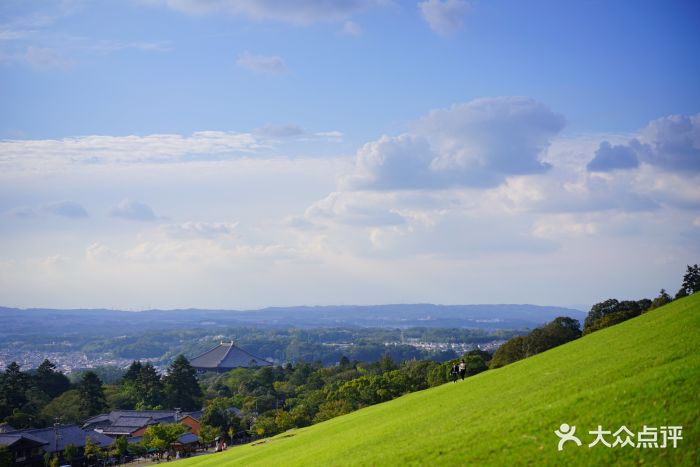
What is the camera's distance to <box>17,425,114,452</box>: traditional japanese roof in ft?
178

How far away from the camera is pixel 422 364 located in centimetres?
7381

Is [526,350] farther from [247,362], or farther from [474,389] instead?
[247,362]

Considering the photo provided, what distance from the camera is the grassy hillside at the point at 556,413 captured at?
1217 centimetres

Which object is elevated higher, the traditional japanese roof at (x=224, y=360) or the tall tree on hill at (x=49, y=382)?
the tall tree on hill at (x=49, y=382)

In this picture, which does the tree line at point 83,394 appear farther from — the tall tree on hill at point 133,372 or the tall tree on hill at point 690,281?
the tall tree on hill at point 690,281

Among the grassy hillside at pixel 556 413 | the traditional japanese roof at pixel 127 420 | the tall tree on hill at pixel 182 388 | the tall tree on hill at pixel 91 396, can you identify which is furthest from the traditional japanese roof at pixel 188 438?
the grassy hillside at pixel 556 413

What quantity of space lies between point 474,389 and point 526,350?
104 ft

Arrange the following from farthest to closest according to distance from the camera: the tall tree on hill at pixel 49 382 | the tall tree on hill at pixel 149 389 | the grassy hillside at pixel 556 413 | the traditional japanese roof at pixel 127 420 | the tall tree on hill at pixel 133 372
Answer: the tall tree on hill at pixel 133 372
the tall tree on hill at pixel 149 389
the tall tree on hill at pixel 49 382
the traditional japanese roof at pixel 127 420
the grassy hillside at pixel 556 413

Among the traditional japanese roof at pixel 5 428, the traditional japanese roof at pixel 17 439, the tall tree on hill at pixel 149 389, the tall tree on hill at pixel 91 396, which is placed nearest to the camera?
the traditional japanese roof at pixel 17 439

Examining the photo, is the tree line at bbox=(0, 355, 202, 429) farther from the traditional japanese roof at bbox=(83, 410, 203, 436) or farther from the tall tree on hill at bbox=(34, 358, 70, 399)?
the traditional japanese roof at bbox=(83, 410, 203, 436)

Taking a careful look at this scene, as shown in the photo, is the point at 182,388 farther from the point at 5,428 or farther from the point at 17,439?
the point at 17,439

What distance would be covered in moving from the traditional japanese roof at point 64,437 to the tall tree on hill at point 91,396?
36.4 feet

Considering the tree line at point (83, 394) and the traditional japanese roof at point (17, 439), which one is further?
the tree line at point (83, 394)

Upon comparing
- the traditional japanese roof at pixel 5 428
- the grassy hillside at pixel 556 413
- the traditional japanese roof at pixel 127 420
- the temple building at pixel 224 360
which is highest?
the grassy hillside at pixel 556 413
